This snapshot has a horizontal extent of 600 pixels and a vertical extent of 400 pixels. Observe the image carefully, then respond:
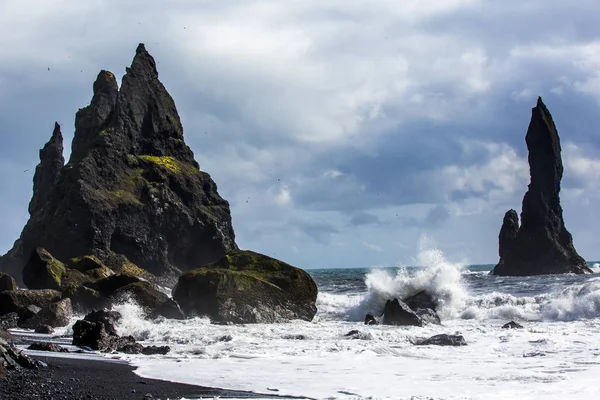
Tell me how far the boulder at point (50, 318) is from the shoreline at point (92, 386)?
10341 mm

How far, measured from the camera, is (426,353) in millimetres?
16219

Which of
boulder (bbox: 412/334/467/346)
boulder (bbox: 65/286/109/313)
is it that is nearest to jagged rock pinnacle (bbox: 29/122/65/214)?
boulder (bbox: 65/286/109/313)

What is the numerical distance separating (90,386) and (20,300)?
16.1 metres

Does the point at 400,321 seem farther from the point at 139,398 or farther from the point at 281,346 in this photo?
the point at 139,398

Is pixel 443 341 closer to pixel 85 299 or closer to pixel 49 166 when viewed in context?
pixel 85 299

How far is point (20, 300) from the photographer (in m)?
25.3

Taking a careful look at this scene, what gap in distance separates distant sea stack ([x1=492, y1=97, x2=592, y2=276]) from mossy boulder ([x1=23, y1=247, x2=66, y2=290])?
76816 millimetres

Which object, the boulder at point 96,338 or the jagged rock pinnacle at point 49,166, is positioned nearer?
the boulder at point 96,338

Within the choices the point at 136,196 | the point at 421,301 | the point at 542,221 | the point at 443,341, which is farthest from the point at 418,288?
the point at 542,221

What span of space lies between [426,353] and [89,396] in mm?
8953

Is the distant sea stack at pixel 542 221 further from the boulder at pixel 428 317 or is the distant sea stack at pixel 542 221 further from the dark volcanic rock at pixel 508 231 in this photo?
the boulder at pixel 428 317

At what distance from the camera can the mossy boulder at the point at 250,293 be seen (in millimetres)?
24688

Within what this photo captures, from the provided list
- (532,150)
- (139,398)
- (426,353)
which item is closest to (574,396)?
(426,353)

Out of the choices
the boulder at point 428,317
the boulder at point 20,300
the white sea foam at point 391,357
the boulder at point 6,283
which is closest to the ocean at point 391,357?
the white sea foam at point 391,357
